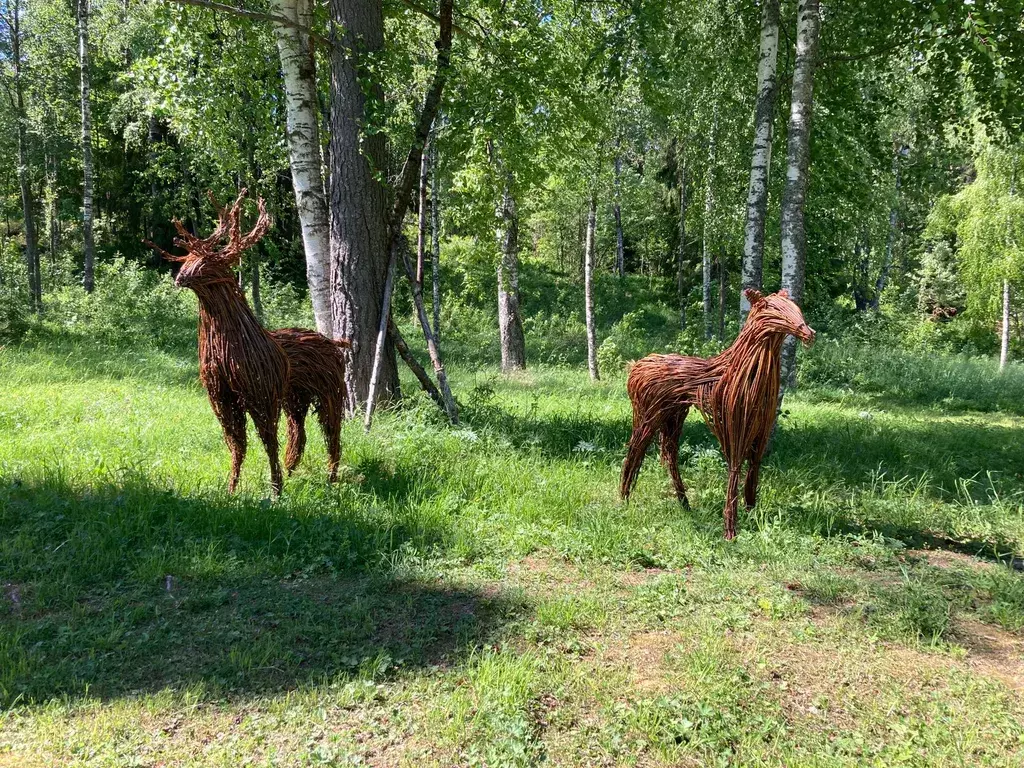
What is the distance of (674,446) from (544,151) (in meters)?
6.35

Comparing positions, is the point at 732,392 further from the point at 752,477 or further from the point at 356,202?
the point at 356,202

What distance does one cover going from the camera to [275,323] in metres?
17.8

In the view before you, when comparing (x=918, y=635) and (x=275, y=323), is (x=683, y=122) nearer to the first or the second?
(x=275, y=323)

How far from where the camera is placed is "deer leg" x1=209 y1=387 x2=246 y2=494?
462 cm

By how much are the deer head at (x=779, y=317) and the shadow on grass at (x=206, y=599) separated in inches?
96.3

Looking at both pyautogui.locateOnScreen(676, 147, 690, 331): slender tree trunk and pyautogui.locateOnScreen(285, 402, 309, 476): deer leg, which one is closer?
pyautogui.locateOnScreen(285, 402, 309, 476): deer leg

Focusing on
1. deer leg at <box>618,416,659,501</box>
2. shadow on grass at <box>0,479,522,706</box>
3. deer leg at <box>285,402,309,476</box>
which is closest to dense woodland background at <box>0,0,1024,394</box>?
deer leg at <box>285,402,309,476</box>

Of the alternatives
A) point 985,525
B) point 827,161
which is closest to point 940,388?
point 827,161

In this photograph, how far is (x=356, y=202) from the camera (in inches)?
270

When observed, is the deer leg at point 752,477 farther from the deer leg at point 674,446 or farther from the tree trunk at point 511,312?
the tree trunk at point 511,312

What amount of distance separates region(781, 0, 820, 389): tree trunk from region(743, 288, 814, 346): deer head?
7.51 feet

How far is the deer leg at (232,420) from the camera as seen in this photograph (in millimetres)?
4619

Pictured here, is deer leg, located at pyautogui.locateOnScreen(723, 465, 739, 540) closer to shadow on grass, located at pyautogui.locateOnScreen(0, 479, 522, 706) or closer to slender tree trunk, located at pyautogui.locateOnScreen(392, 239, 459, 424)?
shadow on grass, located at pyautogui.locateOnScreen(0, 479, 522, 706)

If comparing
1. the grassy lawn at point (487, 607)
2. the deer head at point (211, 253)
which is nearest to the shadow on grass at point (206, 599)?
the grassy lawn at point (487, 607)
